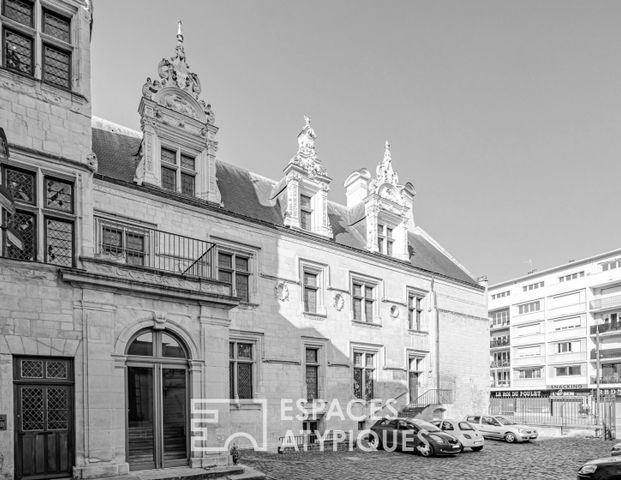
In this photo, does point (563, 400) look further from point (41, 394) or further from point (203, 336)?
point (41, 394)

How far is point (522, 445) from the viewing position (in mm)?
21453

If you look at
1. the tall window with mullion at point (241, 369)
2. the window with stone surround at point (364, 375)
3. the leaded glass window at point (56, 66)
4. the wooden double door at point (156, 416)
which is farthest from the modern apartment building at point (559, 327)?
the leaded glass window at point (56, 66)

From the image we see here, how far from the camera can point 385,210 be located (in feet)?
80.2

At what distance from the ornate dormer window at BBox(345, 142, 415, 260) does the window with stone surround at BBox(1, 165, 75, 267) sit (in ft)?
49.5

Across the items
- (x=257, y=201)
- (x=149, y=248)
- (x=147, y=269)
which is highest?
(x=257, y=201)

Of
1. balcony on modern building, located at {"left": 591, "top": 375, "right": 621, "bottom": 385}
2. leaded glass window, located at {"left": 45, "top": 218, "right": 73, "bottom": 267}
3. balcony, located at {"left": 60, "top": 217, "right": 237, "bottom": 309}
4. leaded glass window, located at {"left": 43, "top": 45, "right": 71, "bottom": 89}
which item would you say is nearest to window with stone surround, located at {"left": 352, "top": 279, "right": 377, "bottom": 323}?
balcony, located at {"left": 60, "top": 217, "right": 237, "bottom": 309}

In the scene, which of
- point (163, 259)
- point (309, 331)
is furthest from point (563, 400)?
point (163, 259)

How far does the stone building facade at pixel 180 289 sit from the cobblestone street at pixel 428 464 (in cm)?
233

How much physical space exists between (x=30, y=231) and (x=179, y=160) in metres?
7.89

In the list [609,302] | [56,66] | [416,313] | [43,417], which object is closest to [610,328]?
[609,302]

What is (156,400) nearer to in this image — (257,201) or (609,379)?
(257,201)

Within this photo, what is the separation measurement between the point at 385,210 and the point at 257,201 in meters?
6.84

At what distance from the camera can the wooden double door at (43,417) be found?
929 cm

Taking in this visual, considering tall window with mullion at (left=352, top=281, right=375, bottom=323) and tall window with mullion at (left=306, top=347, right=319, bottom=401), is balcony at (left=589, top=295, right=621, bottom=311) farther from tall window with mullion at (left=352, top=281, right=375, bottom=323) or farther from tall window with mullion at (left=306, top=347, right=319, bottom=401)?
tall window with mullion at (left=306, top=347, right=319, bottom=401)
